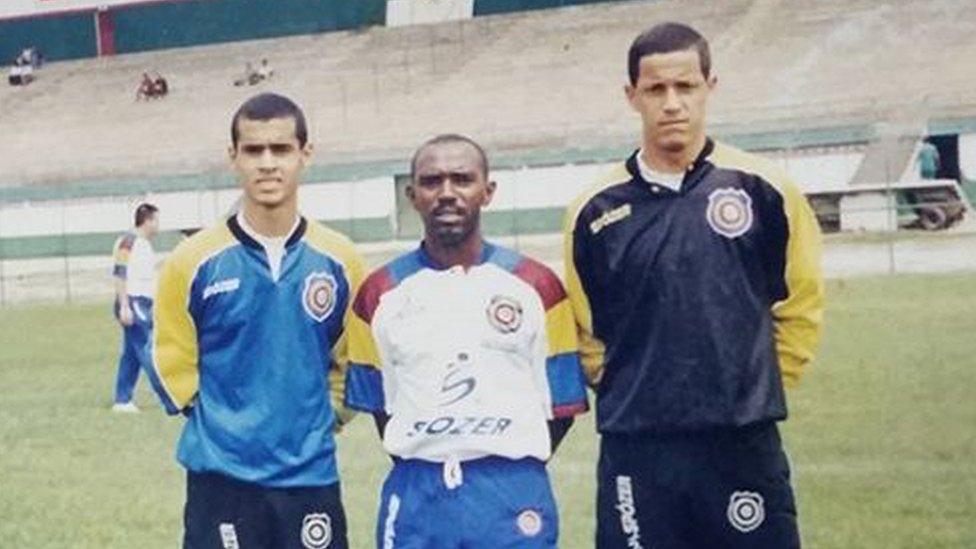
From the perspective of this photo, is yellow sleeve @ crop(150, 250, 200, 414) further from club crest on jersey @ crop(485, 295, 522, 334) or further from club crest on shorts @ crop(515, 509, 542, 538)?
club crest on shorts @ crop(515, 509, 542, 538)

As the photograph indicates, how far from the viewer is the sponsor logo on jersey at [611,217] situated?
4.55m

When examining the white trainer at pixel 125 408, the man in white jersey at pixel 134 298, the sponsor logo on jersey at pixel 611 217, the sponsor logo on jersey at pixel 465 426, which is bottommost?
the white trainer at pixel 125 408

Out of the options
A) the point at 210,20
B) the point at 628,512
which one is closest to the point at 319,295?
the point at 628,512

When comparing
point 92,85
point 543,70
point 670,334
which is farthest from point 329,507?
point 92,85

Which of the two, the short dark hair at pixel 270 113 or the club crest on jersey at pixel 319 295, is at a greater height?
the short dark hair at pixel 270 113

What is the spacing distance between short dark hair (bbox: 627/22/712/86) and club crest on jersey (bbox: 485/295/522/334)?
0.71 metres

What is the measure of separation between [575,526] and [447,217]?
3.70 metres

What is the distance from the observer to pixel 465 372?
4578 mm

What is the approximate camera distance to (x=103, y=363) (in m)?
17.0

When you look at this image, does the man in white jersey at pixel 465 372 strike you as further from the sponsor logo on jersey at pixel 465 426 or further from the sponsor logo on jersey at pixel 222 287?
the sponsor logo on jersey at pixel 222 287

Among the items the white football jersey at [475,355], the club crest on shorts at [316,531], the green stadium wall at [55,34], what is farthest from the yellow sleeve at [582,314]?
the green stadium wall at [55,34]

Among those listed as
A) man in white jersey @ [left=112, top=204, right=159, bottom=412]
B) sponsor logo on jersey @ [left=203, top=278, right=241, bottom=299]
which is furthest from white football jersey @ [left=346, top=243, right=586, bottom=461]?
man in white jersey @ [left=112, top=204, right=159, bottom=412]

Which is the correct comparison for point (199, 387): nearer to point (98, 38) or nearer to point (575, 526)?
point (575, 526)

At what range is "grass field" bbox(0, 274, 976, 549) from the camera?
322 inches
